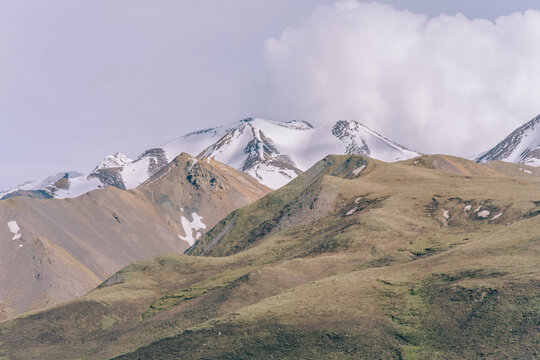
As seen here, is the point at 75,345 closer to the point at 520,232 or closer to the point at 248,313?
the point at 248,313

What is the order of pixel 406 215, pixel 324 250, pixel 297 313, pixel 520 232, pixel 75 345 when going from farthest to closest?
pixel 406 215, pixel 324 250, pixel 75 345, pixel 520 232, pixel 297 313

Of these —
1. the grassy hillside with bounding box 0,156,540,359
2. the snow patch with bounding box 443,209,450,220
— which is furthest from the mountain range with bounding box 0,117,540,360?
the snow patch with bounding box 443,209,450,220

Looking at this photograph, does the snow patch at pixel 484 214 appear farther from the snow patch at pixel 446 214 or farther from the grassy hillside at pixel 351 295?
the snow patch at pixel 446 214

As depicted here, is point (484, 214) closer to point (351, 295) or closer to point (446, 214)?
point (446, 214)

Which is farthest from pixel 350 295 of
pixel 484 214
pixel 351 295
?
pixel 484 214

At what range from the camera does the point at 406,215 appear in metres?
172

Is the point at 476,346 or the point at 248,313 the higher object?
the point at 248,313

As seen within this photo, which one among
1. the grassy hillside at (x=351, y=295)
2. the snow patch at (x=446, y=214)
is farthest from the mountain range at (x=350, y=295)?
the snow patch at (x=446, y=214)

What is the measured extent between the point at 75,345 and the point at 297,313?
63600 mm

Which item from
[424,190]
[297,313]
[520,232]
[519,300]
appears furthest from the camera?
[424,190]

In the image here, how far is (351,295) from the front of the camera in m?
112

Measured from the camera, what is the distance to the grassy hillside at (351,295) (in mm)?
93188

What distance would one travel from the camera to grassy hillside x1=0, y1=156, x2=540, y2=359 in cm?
9319

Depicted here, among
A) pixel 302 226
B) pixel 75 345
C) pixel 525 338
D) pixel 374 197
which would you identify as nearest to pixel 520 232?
pixel 525 338
